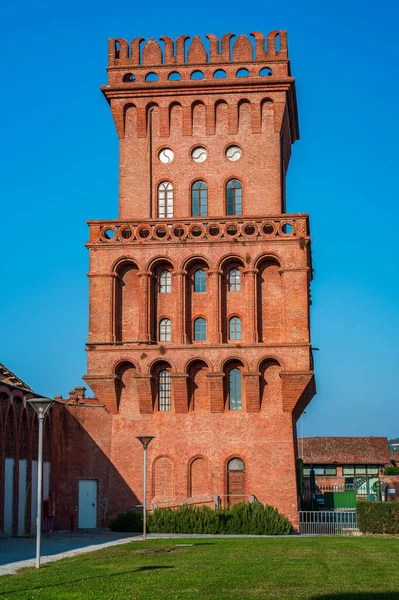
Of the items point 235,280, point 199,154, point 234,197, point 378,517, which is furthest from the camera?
point 199,154

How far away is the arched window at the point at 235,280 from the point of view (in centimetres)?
4738

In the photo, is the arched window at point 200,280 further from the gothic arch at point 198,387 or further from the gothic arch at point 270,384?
the gothic arch at point 270,384

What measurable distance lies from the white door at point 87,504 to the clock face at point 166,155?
16685 mm

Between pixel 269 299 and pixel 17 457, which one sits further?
pixel 269 299

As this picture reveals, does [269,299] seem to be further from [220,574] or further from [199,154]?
[220,574]

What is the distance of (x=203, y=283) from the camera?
47750 mm

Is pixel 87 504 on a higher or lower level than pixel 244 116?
lower

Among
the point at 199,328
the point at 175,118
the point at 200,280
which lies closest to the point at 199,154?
the point at 175,118

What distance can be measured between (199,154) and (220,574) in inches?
1206

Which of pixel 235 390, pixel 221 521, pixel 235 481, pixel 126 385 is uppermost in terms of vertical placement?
pixel 126 385

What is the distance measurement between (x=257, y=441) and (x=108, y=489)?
300 inches

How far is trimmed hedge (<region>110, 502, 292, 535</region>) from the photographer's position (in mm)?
43156

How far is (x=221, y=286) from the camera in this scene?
154 ft

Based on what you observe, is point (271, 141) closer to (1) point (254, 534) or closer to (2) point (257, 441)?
(2) point (257, 441)
